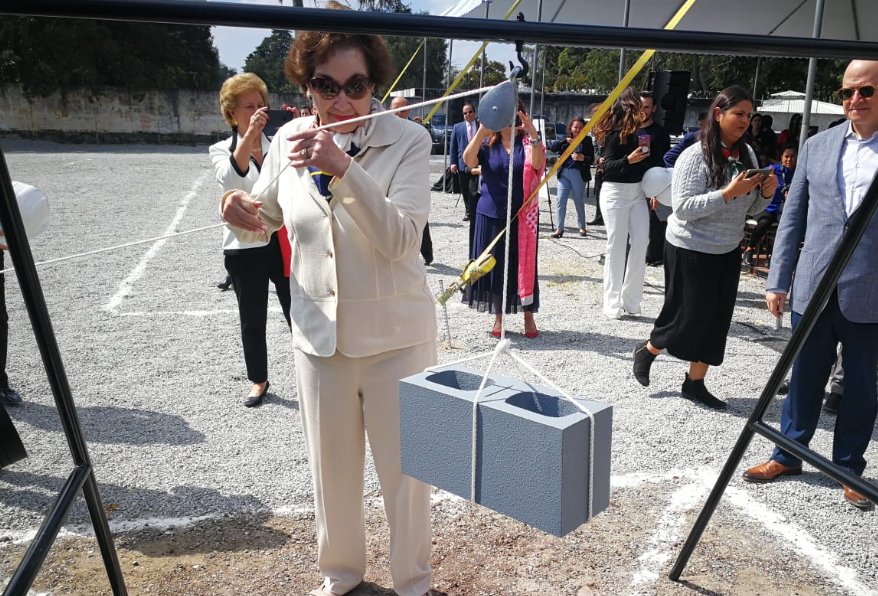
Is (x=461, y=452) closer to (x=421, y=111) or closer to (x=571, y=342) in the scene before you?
(x=571, y=342)

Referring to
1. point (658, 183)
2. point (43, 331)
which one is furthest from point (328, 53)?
point (658, 183)

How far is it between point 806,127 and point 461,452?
20.4 feet

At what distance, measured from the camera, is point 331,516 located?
2.46 meters

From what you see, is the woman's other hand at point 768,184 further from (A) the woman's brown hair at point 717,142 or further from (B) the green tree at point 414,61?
(B) the green tree at point 414,61

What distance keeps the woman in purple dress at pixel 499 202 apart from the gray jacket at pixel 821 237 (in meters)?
1.95

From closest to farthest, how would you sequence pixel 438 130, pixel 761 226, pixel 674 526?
pixel 674 526
pixel 761 226
pixel 438 130

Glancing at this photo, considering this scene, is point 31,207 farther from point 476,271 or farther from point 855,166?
point 855,166

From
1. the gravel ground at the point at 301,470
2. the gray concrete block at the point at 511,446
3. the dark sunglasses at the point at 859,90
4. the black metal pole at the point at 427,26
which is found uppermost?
the black metal pole at the point at 427,26

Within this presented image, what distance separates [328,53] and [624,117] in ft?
14.9

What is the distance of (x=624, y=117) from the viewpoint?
19.9 ft

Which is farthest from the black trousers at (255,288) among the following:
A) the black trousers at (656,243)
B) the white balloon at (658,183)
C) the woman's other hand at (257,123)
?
the black trousers at (656,243)

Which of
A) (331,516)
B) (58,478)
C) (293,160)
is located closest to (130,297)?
(58,478)

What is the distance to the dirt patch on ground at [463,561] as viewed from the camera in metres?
2.66

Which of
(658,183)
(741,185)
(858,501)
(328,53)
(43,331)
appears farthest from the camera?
(658,183)
